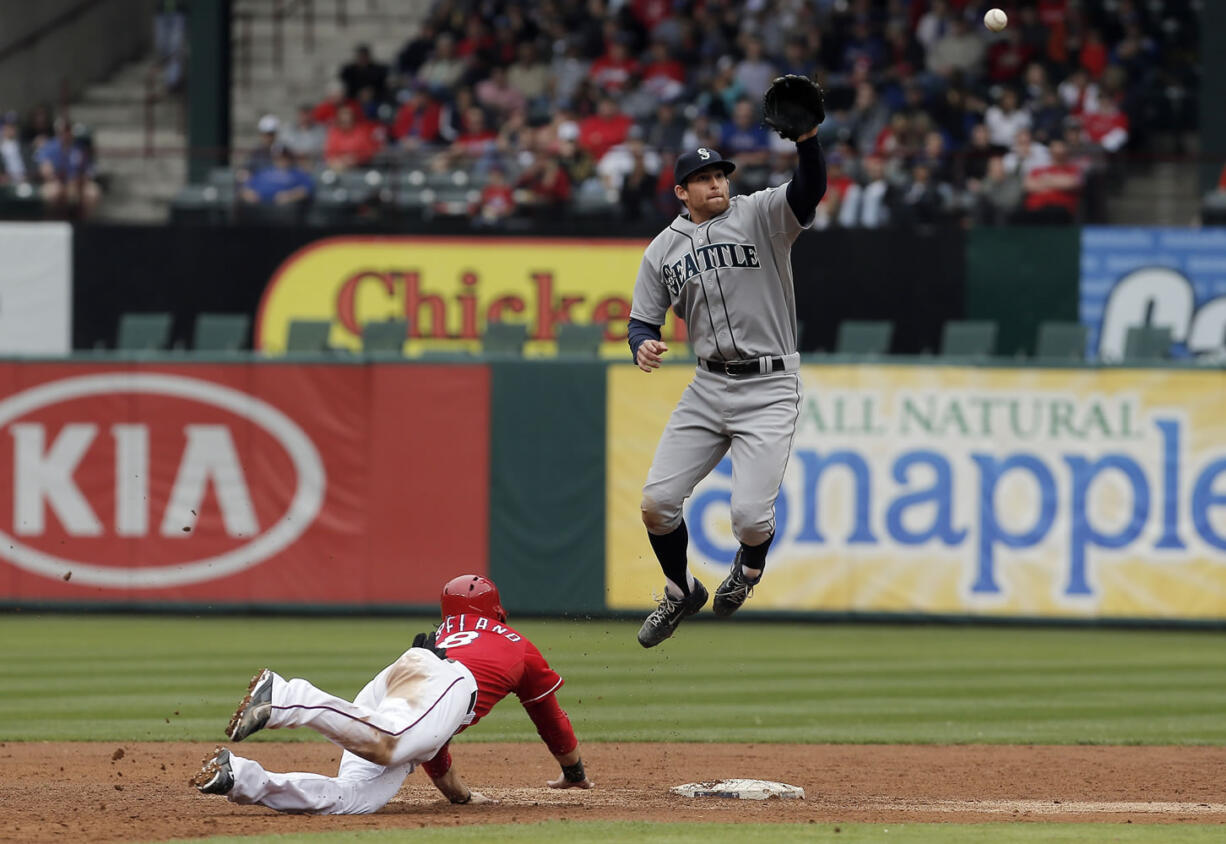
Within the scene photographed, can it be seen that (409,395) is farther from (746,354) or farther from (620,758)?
(746,354)

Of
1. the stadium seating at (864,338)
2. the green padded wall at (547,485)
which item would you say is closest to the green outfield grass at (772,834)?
the green padded wall at (547,485)

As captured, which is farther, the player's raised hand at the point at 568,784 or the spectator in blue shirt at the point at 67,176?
the spectator in blue shirt at the point at 67,176

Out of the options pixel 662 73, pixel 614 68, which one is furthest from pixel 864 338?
pixel 614 68

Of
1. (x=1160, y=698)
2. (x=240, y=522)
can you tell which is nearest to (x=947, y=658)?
(x=1160, y=698)

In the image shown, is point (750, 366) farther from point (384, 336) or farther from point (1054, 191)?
point (1054, 191)

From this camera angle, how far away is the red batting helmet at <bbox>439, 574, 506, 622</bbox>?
895cm

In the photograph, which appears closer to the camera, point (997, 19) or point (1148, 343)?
point (997, 19)

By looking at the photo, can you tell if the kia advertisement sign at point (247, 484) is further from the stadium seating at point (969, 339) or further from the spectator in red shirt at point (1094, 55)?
the spectator in red shirt at point (1094, 55)

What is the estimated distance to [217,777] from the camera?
26.3ft

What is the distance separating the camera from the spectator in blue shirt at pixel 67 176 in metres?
22.0

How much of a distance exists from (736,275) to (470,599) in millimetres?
2014

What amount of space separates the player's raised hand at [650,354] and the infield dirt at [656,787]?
83.6 inches

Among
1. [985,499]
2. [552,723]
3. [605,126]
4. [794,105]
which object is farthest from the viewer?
[605,126]

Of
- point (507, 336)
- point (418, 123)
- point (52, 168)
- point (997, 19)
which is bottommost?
point (507, 336)
